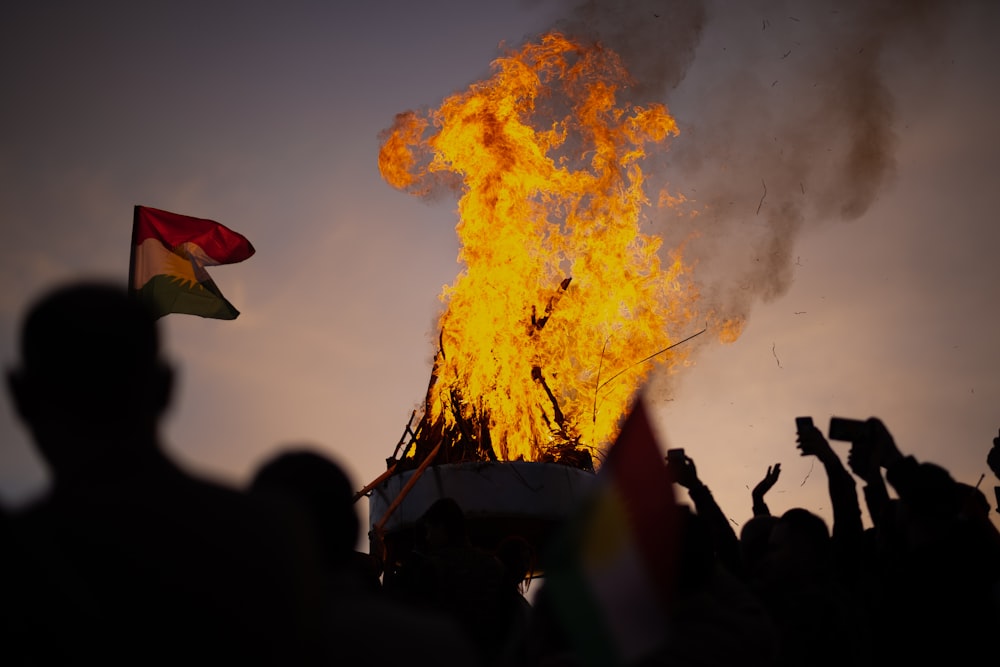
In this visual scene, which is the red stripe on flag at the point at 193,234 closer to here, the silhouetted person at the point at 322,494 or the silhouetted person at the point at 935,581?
the silhouetted person at the point at 322,494

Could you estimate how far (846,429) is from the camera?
201 inches

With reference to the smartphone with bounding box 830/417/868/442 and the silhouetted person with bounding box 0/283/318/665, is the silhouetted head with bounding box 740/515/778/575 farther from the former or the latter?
the silhouetted person with bounding box 0/283/318/665

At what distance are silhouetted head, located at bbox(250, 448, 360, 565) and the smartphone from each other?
3553 mm

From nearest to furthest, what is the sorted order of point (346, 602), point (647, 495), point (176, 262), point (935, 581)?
point (346, 602) → point (647, 495) → point (935, 581) → point (176, 262)

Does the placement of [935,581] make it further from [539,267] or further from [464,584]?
[539,267]

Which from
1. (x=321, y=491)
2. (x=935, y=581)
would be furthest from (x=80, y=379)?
(x=935, y=581)

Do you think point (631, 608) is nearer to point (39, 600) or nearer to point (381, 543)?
point (39, 600)

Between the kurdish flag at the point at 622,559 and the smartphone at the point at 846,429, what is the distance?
268 centimetres

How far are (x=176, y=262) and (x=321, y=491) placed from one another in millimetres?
8668

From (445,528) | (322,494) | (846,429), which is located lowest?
(322,494)

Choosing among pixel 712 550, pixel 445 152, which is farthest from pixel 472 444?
pixel 712 550

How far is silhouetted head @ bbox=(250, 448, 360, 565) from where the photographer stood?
2332 millimetres

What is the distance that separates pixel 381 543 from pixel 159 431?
7.66 metres

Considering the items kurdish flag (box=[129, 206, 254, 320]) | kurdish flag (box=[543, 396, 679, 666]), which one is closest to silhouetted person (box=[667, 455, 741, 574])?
kurdish flag (box=[543, 396, 679, 666])
